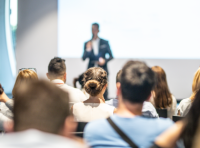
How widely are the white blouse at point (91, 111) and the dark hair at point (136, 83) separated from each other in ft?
2.24

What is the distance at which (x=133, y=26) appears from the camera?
5.23 metres

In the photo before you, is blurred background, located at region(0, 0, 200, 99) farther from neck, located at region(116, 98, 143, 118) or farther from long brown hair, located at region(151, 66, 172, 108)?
neck, located at region(116, 98, 143, 118)

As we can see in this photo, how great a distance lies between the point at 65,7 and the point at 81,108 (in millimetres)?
3914

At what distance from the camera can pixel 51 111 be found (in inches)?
29.4

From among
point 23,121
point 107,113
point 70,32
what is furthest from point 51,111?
point 70,32

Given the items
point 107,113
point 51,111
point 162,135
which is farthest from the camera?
point 107,113

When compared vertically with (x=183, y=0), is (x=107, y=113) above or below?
below

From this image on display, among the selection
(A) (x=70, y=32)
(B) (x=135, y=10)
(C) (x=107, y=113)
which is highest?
(B) (x=135, y=10)

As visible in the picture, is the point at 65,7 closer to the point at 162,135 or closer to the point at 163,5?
the point at 163,5

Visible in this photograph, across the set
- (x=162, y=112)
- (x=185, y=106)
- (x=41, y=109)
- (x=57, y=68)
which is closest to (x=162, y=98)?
(x=162, y=112)

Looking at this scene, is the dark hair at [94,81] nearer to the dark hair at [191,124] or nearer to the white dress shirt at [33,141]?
the dark hair at [191,124]

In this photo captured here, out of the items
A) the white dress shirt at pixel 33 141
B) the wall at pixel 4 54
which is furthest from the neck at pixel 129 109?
the wall at pixel 4 54

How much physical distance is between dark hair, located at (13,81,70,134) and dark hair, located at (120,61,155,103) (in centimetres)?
37

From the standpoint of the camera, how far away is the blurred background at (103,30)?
5160 mm
